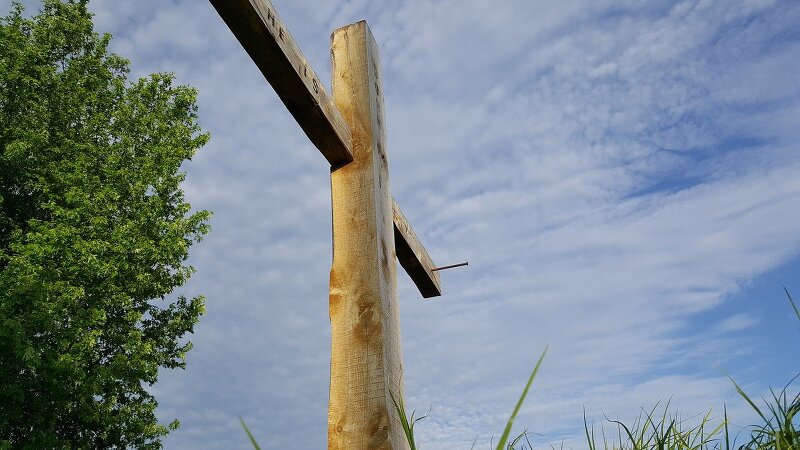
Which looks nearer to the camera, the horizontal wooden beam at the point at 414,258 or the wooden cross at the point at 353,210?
the wooden cross at the point at 353,210

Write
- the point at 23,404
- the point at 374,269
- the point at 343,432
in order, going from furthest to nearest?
the point at 23,404 → the point at 374,269 → the point at 343,432

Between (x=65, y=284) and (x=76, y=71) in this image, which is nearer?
(x=65, y=284)

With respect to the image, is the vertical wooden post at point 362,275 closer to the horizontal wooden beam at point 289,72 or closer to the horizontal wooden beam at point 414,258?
the horizontal wooden beam at point 289,72

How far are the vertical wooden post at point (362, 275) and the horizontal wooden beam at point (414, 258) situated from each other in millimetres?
471

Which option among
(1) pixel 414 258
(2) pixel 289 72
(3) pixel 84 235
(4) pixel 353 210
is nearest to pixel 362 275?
(4) pixel 353 210

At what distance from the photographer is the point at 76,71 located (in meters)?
14.3

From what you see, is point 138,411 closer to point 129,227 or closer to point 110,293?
point 110,293

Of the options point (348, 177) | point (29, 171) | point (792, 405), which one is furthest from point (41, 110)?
point (792, 405)

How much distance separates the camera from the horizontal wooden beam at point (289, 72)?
2438 mm

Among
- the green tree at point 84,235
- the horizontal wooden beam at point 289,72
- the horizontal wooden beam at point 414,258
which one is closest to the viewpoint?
the horizontal wooden beam at point 289,72

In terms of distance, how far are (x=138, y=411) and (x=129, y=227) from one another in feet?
11.0

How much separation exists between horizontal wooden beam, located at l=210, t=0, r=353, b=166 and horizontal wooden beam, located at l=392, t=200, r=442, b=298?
685 mm

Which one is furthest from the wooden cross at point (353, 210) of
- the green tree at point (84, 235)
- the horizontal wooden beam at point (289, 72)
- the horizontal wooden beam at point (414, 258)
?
the green tree at point (84, 235)

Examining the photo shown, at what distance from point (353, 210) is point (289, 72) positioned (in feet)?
2.13
